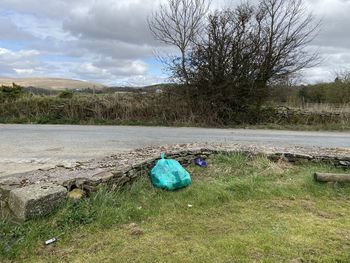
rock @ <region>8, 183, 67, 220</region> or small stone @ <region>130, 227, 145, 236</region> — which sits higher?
rock @ <region>8, 183, 67, 220</region>

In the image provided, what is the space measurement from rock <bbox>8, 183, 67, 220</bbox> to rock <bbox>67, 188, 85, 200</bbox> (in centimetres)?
16

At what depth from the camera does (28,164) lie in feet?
23.2

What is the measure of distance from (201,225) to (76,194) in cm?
179

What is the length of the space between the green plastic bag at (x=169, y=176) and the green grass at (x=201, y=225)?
149mm

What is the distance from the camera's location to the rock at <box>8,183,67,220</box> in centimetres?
416

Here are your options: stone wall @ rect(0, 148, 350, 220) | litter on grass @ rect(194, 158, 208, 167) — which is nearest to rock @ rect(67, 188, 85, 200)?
stone wall @ rect(0, 148, 350, 220)

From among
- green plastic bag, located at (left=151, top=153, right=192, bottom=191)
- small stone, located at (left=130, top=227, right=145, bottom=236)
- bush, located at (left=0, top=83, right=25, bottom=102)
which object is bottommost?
small stone, located at (left=130, top=227, right=145, bottom=236)

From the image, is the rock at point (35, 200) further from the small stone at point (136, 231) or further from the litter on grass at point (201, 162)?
the litter on grass at point (201, 162)

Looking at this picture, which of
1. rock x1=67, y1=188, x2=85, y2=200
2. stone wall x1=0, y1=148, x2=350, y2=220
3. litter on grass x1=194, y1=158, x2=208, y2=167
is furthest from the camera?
litter on grass x1=194, y1=158, x2=208, y2=167

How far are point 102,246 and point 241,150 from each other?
4544 millimetres

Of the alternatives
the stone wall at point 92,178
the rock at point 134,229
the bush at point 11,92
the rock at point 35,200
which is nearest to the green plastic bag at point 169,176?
the stone wall at point 92,178

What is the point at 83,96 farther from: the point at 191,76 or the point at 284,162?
the point at 284,162

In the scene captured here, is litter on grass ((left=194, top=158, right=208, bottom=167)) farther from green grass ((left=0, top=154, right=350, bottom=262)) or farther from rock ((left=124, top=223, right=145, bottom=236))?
rock ((left=124, top=223, right=145, bottom=236))

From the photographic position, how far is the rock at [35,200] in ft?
13.7
